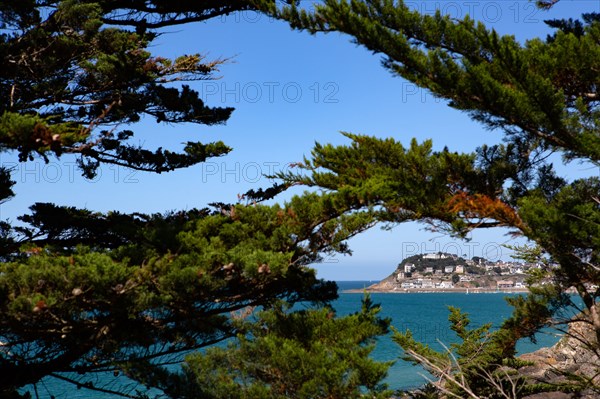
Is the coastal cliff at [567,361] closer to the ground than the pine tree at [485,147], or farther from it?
closer to the ground

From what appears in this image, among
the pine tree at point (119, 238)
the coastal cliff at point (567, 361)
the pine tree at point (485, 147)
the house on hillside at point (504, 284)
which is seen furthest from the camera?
the house on hillside at point (504, 284)

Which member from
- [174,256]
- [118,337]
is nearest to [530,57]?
[174,256]

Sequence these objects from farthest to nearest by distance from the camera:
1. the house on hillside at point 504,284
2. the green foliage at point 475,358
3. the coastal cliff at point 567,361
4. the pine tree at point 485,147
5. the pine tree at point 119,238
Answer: the house on hillside at point 504,284, the coastal cliff at point 567,361, the green foliage at point 475,358, the pine tree at point 485,147, the pine tree at point 119,238

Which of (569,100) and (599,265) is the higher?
(569,100)

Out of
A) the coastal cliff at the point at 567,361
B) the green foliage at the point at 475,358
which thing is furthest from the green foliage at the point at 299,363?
the coastal cliff at the point at 567,361

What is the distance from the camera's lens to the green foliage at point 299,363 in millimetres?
5383

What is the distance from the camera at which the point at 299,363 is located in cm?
558

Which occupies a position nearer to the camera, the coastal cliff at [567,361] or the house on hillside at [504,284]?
the coastal cliff at [567,361]

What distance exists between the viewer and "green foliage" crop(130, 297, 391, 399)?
538 centimetres

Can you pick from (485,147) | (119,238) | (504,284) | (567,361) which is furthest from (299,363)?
(504,284)

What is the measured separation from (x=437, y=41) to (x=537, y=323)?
541 centimetres

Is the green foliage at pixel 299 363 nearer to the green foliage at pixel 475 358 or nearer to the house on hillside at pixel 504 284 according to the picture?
the green foliage at pixel 475 358

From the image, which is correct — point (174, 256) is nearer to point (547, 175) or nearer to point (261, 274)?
point (261, 274)

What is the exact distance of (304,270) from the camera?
6.27m
